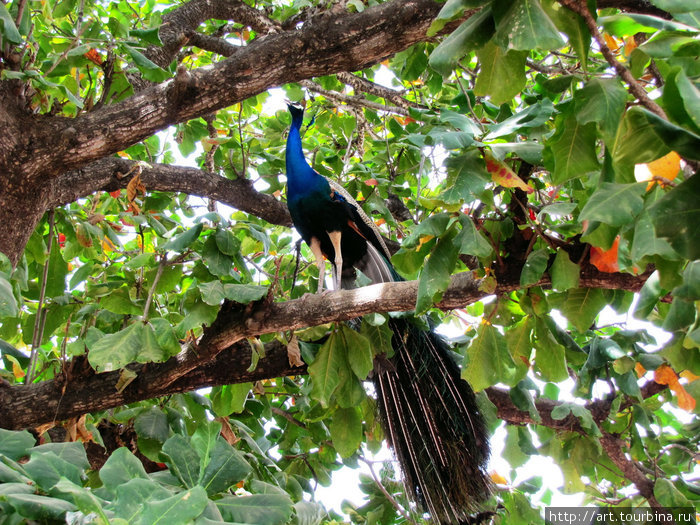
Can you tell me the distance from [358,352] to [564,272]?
0.89 m

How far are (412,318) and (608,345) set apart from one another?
76 centimetres

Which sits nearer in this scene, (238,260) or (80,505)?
(80,505)

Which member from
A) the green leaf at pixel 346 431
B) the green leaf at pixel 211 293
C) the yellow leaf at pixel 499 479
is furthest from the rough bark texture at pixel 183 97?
the yellow leaf at pixel 499 479

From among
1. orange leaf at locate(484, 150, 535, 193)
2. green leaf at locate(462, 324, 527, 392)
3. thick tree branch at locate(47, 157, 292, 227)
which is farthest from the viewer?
thick tree branch at locate(47, 157, 292, 227)

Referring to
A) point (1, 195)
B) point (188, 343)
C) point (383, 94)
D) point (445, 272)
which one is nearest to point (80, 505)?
point (445, 272)

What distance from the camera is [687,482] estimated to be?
2.83 meters

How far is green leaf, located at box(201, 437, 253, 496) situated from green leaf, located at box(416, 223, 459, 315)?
0.61 meters

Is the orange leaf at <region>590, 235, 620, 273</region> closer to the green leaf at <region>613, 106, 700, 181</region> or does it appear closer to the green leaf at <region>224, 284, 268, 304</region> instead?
the green leaf at <region>613, 106, 700, 181</region>

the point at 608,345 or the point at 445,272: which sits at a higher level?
the point at 608,345

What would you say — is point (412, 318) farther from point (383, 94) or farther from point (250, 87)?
point (383, 94)

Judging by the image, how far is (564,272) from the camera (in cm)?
168

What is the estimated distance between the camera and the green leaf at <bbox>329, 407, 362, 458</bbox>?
252 cm

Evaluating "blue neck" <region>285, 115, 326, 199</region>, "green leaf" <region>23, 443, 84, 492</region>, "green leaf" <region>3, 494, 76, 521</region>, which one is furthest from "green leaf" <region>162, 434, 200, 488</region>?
"blue neck" <region>285, 115, 326, 199</region>

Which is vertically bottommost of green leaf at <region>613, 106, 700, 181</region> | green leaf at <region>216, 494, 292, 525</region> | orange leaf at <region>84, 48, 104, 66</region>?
green leaf at <region>216, 494, 292, 525</region>
